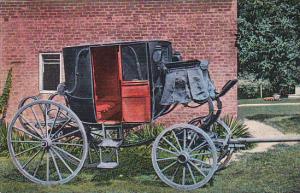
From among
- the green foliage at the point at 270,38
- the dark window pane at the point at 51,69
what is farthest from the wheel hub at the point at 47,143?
the green foliage at the point at 270,38

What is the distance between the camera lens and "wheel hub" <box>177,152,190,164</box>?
7461 millimetres

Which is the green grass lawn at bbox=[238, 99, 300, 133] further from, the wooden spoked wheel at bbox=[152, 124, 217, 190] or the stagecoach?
the wooden spoked wheel at bbox=[152, 124, 217, 190]

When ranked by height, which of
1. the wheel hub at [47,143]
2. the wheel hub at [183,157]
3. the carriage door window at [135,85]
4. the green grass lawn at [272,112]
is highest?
the carriage door window at [135,85]

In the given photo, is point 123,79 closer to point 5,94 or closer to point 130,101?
point 130,101

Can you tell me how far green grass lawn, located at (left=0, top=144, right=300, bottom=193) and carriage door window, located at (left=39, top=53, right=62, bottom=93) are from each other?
8.02 feet

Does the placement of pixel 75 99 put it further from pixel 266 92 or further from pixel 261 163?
pixel 266 92

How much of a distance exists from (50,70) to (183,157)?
19.1 feet

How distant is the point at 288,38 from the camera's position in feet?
42.7

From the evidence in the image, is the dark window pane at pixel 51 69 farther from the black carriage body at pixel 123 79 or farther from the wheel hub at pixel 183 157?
the wheel hub at pixel 183 157

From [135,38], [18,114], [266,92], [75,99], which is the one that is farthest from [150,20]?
[266,92]

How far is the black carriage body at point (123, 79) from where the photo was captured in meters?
7.91

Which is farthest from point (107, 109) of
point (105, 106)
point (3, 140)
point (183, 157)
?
point (3, 140)

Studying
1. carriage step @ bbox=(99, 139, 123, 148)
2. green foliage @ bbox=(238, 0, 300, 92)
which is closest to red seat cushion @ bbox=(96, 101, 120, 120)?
carriage step @ bbox=(99, 139, 123, 148)

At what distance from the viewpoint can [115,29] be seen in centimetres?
1197
